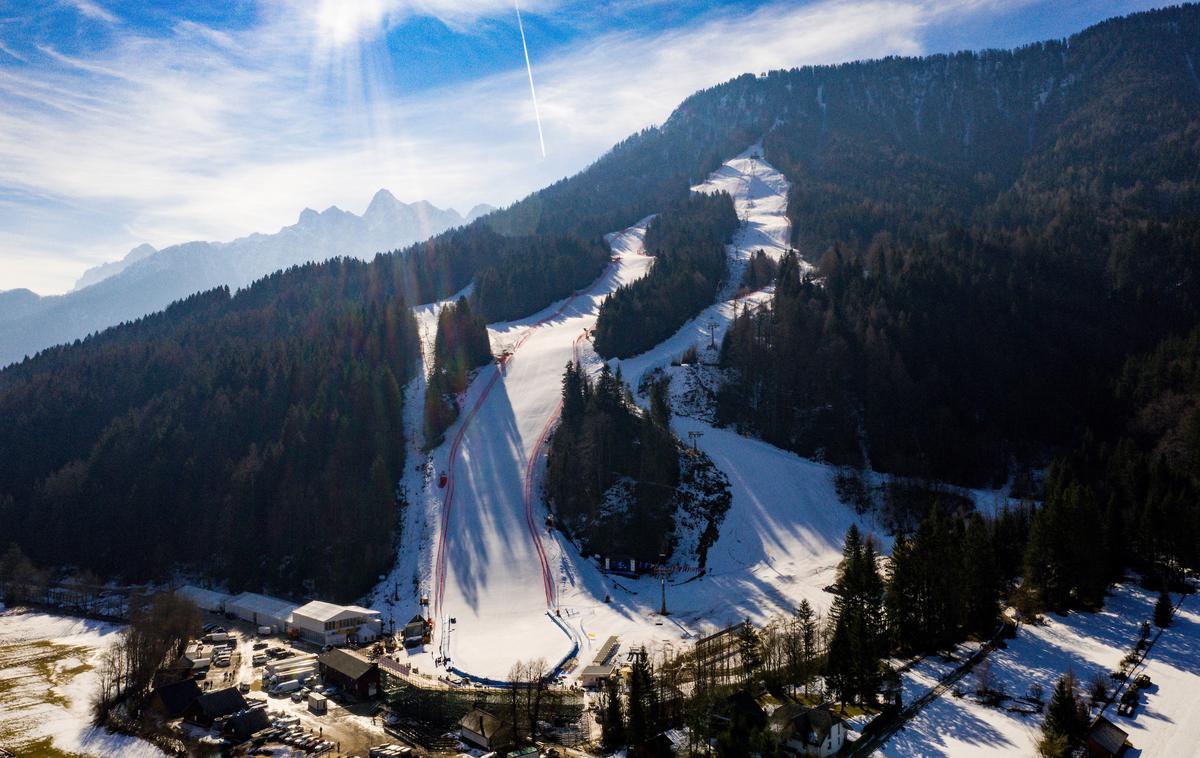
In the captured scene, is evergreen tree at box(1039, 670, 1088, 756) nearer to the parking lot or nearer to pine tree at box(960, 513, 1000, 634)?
pine tree at box(960, 513, 1000, 634)

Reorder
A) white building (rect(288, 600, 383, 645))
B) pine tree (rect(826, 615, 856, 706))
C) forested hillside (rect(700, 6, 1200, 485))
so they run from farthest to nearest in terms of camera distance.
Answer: forested hillside (rect(700, 6, 1200, 485))
white building (rect(288, 600, 383, 645))
pine tree (rect(826, 615, 856, 706))

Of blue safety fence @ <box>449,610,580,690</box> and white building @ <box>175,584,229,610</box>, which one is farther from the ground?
white building @ <box>175,584,229,610</box>

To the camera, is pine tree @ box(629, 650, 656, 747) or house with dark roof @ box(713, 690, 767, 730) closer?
house with dark roof @ box(713, 690, 767, 730)

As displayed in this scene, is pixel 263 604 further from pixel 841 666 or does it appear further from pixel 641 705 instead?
pixel 841 666

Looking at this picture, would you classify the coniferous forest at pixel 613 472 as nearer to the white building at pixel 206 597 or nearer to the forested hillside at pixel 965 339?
the forested hillside at pixel 965 339

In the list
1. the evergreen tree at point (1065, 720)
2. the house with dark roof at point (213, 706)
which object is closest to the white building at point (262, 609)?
the house with dark roof at point (213, 706)

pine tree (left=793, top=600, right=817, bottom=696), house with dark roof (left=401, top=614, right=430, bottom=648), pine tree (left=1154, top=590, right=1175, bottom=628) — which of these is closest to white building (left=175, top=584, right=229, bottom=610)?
house with dark roof (left=401, top=614, right=430, bottom=648)
